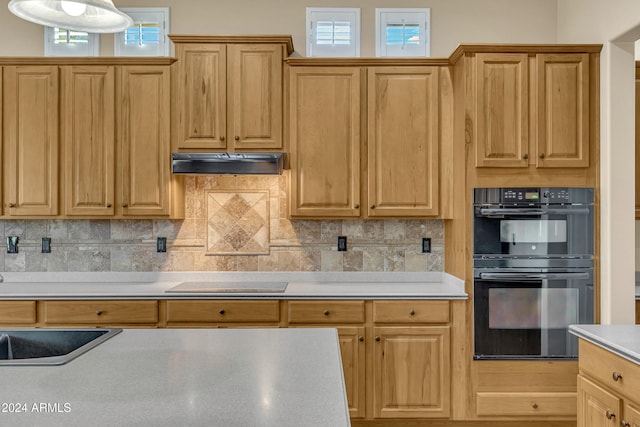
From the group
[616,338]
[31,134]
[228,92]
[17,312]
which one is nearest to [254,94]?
[228,92]

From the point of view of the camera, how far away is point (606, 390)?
186 cm

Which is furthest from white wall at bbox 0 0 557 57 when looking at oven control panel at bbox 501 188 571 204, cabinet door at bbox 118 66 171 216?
oven control panel at bbox 501 188 571 204

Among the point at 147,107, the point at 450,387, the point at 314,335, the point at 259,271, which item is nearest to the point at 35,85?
the point at 147,107

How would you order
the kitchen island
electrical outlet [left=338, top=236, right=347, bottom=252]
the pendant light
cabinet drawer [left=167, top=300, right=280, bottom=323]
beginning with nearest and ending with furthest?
the kitchen island
the pendant light
cabinet drawer [left=167, top=300, right=280, bottom=323]
electrical outlet [left=338, top=236, right=347, bottom=252]

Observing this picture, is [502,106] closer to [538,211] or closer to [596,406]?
[538,211]

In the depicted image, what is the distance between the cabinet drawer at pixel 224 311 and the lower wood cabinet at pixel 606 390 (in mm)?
1731

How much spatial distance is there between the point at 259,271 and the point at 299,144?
1.02 m

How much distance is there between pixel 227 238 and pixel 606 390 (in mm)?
2580

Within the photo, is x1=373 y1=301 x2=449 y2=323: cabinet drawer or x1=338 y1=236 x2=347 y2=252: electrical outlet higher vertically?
x1=338 y1=236 x2=347 y2=252: electrical outlet

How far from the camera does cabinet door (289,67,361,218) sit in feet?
10.7

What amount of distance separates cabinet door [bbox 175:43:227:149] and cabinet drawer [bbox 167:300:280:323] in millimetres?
1073

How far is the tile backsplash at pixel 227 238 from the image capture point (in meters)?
3.58

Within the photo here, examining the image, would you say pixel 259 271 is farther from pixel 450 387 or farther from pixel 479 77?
pixel 479 77

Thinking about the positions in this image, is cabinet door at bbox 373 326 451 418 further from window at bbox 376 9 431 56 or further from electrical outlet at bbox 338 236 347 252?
window at bbox 376 9 431 56
